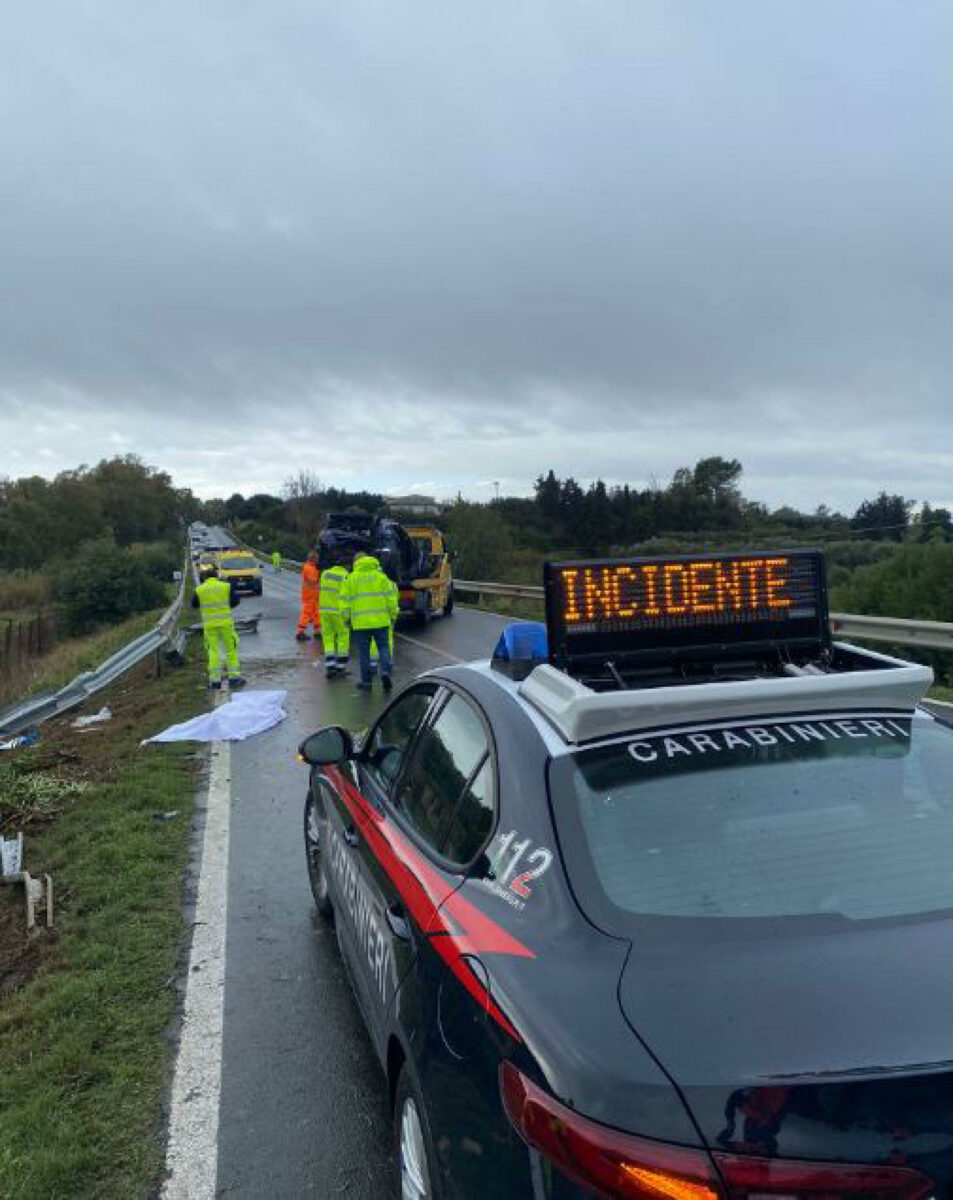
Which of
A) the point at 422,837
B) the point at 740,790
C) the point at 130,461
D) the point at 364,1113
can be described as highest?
the point at 130,461

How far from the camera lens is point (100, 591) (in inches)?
1467

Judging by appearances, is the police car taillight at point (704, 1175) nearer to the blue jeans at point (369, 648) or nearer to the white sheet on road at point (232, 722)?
the white sheet on road at point (232, 722)

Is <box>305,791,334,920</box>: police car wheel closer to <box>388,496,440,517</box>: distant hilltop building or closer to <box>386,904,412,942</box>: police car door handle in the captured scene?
<box>386,904,412,942</box>: police car door handle

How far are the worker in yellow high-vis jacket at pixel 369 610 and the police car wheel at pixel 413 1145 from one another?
9.09 meters

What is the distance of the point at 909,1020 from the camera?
1638 mm

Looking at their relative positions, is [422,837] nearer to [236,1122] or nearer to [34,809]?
[236,1122]

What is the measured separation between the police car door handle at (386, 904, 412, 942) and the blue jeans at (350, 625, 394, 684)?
29.2 ft

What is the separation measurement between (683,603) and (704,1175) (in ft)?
7.28

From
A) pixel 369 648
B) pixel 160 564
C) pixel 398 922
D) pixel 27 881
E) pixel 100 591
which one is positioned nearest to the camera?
pixel 398 922

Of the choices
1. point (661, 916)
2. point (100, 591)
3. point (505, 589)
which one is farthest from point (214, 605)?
point (100, 591)

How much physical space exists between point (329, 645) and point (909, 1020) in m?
12.2

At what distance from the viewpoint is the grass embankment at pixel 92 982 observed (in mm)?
2998

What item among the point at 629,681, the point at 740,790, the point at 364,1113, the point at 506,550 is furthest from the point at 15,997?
the point at 506,550

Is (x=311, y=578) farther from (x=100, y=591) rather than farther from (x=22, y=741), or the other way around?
(x=100, y=591)
